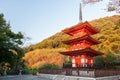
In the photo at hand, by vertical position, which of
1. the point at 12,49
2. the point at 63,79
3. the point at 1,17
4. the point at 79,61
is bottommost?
the point at 63,79

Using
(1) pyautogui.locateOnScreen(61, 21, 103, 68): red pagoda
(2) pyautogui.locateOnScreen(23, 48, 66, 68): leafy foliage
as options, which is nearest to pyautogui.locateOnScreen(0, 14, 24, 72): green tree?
(1) pyautogui.locateOnScreen(61, 21, 103, 68): red pagoda

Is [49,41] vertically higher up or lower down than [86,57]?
higher up

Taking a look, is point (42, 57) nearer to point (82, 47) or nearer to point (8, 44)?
point (8, 44)

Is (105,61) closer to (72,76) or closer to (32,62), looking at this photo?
(72,76)

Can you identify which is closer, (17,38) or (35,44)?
(17,38)

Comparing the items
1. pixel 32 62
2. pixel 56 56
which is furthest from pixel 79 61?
pixel 32 62

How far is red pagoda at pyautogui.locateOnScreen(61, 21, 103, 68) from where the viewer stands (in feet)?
95.0

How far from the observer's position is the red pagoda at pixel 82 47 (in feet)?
95.0

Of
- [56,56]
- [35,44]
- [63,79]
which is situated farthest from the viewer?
[35,44]

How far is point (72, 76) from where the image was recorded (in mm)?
25438

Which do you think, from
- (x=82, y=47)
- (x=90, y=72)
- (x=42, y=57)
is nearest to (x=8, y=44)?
(x=82, y=47)

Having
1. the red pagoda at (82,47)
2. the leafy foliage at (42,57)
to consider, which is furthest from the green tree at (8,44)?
the leafy foliage at (42,57)

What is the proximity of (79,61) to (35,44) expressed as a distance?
210 feet

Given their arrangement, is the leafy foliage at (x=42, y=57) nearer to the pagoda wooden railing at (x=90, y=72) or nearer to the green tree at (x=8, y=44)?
the green tree at (x=8, y=44)
